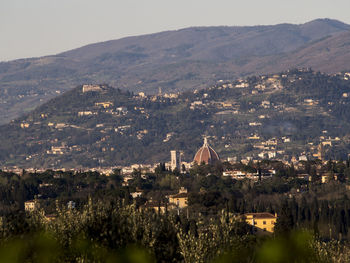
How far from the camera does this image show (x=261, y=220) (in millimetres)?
98625

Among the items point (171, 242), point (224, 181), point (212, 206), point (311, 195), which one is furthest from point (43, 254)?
point (224, 181)

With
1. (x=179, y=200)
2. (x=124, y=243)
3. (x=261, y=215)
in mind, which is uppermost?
(x=124, y=243)

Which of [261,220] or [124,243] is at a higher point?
[124,243]

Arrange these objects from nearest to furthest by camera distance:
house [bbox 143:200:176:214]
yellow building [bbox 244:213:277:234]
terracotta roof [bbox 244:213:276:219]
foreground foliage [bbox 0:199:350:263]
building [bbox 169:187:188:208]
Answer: foreground foliage [bbox 0:199:350:263], house [bbox 143:200:176:214], yellow building [bbox 244:213:277:234], terracotta roof [bbox 244:213:276:219], building [bbox 169:187:188:208]

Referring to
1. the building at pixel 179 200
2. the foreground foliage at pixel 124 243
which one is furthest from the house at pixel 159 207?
the foreground foliage at pixel 124 243

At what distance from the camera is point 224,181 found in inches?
5901

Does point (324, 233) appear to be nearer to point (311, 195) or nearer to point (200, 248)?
point (311, 195)

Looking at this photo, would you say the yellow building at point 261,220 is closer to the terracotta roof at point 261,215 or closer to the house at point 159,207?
the terracotta roof at point 261,215

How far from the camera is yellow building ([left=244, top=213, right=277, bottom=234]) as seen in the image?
9540 cm

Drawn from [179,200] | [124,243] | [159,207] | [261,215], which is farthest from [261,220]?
[124,243]

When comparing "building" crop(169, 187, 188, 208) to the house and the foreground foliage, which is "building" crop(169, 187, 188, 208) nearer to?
the house

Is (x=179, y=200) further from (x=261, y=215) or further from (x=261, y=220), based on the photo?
(x=261, y=220)

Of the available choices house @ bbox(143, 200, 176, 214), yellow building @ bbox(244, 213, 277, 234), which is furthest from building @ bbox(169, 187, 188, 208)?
yellow building @ bbox(244, 213, 277, 234)

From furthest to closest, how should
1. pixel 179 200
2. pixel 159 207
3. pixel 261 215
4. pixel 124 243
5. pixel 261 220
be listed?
pixel 179 200 < pixel 261 215 < pixel 261 220 < pixel 159 207 < pixel 124 243
